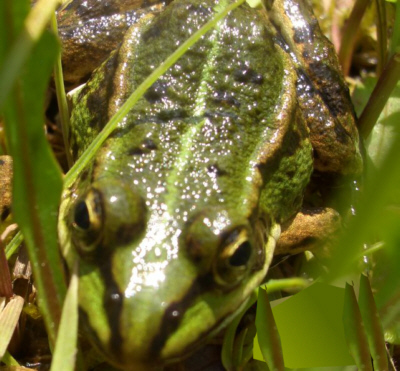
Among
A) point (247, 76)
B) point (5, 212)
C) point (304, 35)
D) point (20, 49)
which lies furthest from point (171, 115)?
point (304, 35)

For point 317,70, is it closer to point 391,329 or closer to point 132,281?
point 391,329

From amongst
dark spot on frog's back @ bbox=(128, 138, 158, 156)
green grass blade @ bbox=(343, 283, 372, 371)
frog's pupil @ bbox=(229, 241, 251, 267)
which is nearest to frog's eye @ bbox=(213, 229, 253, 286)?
frog's pupil @ bbox=(229, 241, 251, 267)

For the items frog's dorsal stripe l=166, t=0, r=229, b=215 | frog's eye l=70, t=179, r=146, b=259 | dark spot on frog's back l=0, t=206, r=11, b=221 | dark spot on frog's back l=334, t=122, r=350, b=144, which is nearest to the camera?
frog's eye l=70, t=179, r=146, b=259

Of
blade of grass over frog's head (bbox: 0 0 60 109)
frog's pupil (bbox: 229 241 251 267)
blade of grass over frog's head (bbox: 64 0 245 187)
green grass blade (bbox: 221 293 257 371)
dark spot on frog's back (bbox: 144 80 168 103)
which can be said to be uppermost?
blade of grass over frog's head (bbox: 0 0 60 109)

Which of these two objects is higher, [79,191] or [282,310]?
[79,191]

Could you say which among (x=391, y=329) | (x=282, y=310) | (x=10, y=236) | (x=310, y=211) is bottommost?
(x=391, y=329)

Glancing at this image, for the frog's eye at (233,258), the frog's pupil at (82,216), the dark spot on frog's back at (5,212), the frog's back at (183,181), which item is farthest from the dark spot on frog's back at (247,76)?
the dark spot on frog's back at (5,212)

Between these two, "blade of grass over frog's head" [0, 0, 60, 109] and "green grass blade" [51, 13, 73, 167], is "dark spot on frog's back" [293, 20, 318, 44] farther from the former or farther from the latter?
"blade of grass over frog's head" [0, 0, 60, 109]

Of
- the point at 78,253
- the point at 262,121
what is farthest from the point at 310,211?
the point at 78,253
